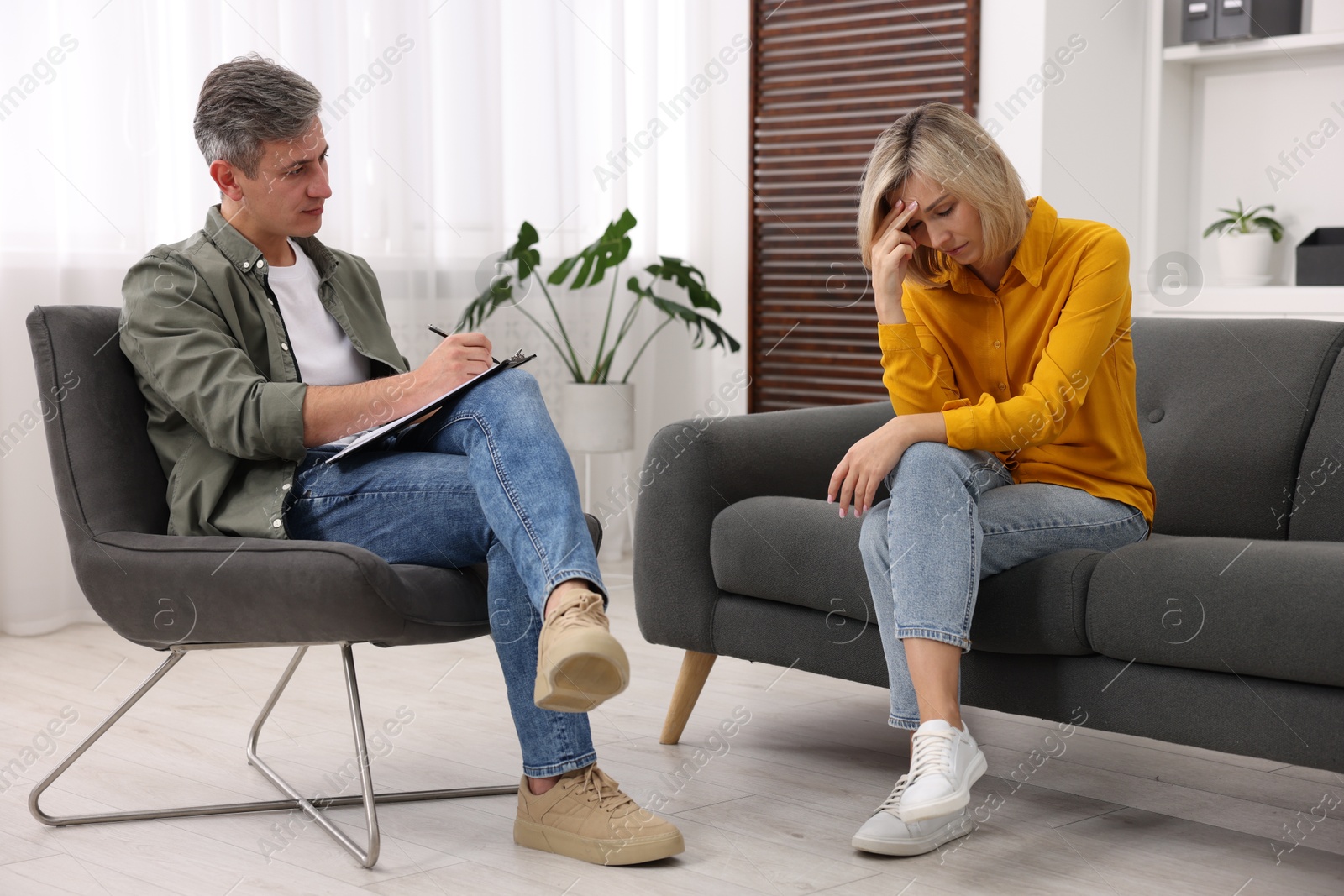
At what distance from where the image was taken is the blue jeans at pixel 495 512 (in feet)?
5.66

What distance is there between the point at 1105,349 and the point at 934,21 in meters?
2.20

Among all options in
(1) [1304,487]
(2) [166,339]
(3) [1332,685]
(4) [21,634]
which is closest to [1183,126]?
(1) [1304,487]

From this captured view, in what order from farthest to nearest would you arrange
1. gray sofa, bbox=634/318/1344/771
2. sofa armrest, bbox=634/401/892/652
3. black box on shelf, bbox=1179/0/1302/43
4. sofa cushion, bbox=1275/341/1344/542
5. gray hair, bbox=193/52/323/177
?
black box on shelf, bbox=1179/0/1302/43
sofa armrest, bbox=634/401/892/652
sofa cushion, bbox=1275/341/1344/542
gray hair, bbox=193/52/323/177
gray sofa, bbox=634/318/1344/771

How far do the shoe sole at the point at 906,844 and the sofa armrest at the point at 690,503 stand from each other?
0.57 metres

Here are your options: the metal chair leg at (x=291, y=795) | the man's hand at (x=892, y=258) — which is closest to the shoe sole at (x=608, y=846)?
the metal chair leg at (x=291, y=795)

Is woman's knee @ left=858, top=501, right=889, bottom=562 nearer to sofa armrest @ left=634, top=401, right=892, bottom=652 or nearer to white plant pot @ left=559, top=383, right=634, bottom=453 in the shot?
sofa armrest @ left=634, top=401, right=892, bottom=652

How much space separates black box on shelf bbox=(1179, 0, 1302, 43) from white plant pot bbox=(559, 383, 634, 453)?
183cm

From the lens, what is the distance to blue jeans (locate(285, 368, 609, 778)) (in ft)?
5.66

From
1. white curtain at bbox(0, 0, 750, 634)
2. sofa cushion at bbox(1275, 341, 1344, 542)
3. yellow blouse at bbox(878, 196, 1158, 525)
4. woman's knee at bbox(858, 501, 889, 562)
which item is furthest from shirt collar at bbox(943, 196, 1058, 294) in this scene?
white curtain at bbox(0, 0, 750, 634)

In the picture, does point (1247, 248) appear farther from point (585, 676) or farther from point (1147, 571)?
point (585, 676)

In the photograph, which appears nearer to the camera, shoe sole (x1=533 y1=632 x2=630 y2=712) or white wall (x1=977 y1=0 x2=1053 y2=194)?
shoe sole (x1=533 y1=632 x2=630 y2=712)

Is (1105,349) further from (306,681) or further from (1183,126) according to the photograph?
(1183,126)

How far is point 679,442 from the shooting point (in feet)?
7.44

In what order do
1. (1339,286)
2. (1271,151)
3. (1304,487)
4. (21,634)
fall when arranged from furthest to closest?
(1271,151) < (1339,286) < (21,634) < (1304,487)
